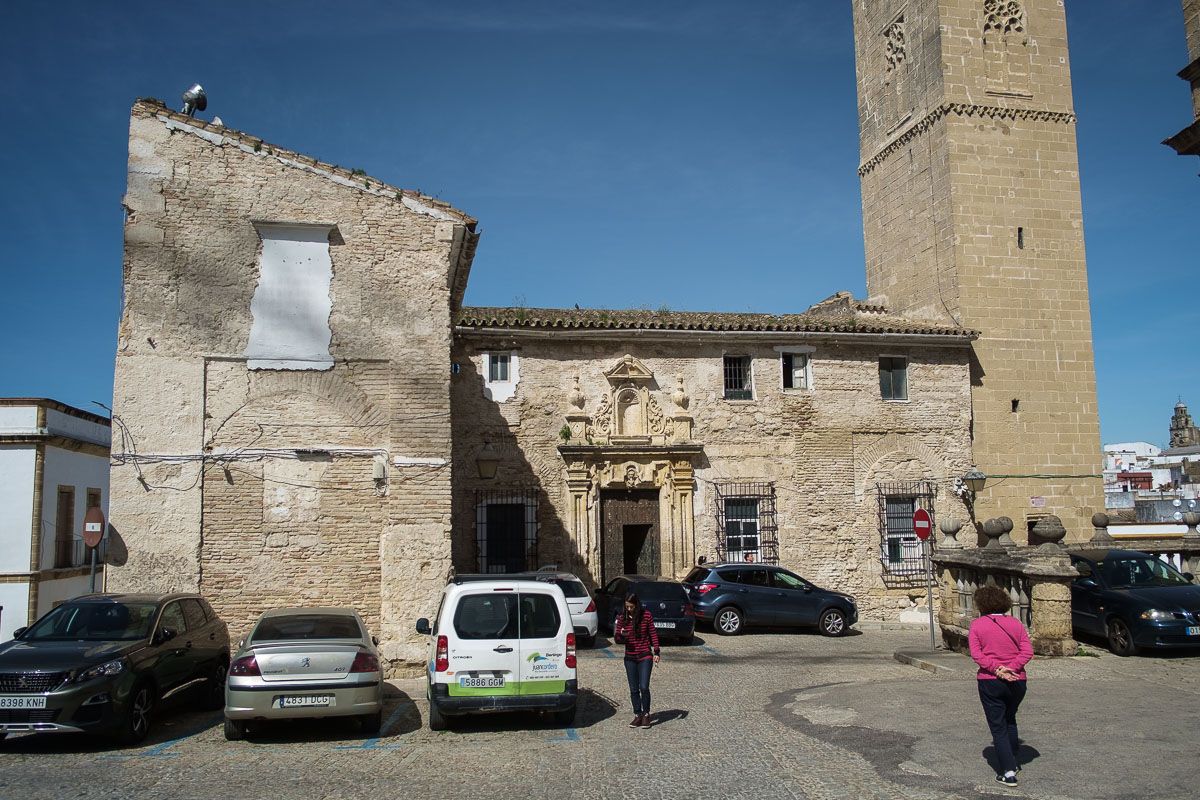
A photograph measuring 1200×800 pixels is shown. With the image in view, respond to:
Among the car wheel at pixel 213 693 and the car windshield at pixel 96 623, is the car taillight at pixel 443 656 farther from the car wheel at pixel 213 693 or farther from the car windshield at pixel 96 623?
the car wheel at pixel 213 693

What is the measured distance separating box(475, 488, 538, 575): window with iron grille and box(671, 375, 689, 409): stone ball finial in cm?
392

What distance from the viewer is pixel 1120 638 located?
1396 centimetres

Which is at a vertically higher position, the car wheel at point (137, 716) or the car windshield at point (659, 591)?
the car windshield at point (659, 591)

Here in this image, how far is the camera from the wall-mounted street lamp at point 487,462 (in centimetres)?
1958

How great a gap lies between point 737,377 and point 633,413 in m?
2.70

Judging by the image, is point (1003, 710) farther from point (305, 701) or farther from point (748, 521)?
point (748, 521)

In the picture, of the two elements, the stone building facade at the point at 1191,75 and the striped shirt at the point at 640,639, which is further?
the stone building facade at the point at 1191,75

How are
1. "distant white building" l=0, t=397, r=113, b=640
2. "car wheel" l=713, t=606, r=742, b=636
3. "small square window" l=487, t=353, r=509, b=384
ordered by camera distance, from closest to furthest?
"car wheel" l=713, t=606, r=742, b=636, "small square window" l=487, t=353, r=509, b=384, "distant white building" l=0, t=397, r=113, b=640

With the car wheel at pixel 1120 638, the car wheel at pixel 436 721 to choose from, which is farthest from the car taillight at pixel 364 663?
the car wheel at pixel 1120 638

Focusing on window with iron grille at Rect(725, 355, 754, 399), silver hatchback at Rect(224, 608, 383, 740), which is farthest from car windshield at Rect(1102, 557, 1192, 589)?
silver hatchback at Rect(224, 608, 383, 740)

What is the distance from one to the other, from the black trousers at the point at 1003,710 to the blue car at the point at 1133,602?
7.84 m

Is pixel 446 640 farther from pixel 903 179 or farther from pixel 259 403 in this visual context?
pixel 903 179

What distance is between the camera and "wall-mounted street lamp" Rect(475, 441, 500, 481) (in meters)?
19.6

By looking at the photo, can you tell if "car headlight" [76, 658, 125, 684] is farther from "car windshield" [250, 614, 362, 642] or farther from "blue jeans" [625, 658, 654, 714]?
"blue jeans" [625, 658, 654, 714]
